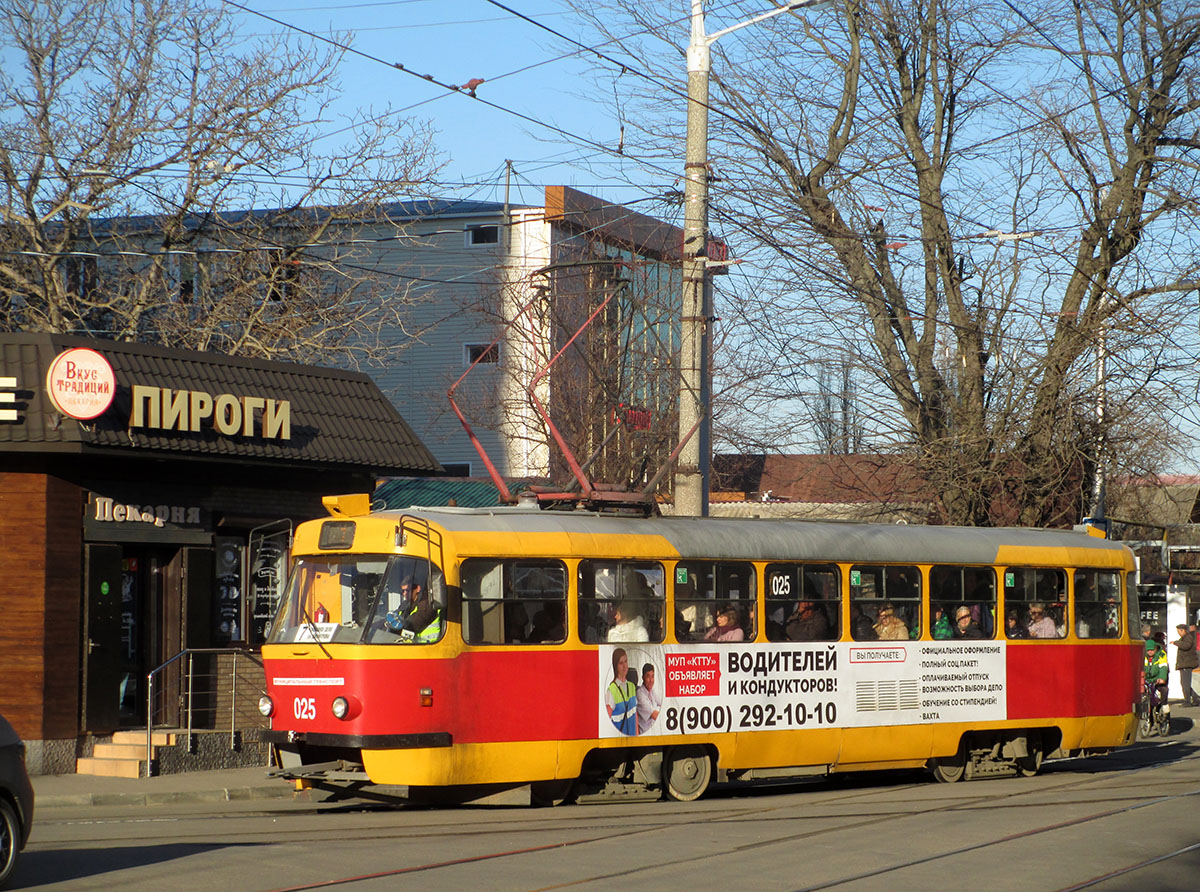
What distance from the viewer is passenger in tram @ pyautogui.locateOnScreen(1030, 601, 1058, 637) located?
17.2m

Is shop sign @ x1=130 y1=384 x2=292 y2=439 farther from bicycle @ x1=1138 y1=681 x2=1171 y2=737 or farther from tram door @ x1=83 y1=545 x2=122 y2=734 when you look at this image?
bicycle @ x1=1138 y1=681 x2=1171 y2=737

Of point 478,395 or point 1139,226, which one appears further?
point 478,395

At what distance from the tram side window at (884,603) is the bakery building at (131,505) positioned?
6.10 m

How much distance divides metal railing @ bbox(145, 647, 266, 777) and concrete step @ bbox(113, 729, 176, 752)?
347 millimetres

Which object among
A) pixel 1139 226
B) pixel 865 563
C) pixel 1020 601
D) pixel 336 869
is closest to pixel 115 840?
pixel 336 869

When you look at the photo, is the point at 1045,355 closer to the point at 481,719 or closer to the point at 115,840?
the point at 481,719

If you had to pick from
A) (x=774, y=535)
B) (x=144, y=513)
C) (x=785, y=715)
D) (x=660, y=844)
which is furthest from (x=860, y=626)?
(x=144, y=513)

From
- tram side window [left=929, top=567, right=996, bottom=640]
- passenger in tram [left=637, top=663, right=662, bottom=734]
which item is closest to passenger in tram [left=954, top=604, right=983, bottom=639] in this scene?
tram side window [left=929, top=567, right=996, bottom=640]

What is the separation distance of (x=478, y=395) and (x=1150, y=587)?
17484 millimetres

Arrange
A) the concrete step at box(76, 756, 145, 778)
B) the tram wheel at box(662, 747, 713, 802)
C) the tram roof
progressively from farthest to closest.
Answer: the concrete step at box(76, 756, 145, 778) < the tram wheel at box(662, 747, 713, 802) < the tram roof

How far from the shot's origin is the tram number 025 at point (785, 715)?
47.8ft

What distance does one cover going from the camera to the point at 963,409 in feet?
84.5

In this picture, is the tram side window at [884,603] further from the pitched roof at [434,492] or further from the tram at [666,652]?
the pitched roof at [434,492]

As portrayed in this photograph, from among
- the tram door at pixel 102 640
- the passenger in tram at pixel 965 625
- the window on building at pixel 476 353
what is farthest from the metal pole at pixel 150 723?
the window on building at pixel 476 353
